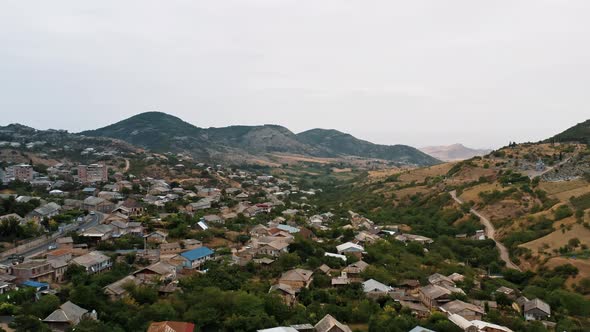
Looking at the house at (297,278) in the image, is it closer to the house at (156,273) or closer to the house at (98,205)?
the house at (156,273)

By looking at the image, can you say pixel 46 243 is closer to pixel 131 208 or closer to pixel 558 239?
pixel 131 208

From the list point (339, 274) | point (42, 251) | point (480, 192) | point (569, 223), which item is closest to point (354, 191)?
point (480, 192)

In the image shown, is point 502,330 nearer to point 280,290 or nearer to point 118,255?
point 280,290

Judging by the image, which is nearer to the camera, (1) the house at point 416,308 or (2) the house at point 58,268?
(1) the house at point 416,308

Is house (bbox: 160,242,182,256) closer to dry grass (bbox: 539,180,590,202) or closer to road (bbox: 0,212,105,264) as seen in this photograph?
road (bbox: 0,212,105,264)

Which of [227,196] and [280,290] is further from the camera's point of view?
[227,196]

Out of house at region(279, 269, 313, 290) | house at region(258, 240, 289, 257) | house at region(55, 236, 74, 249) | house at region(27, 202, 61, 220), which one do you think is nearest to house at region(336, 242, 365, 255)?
house at region(258, 240, 289, 257)

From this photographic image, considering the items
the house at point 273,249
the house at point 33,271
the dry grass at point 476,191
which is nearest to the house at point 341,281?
the house at point 273,249
